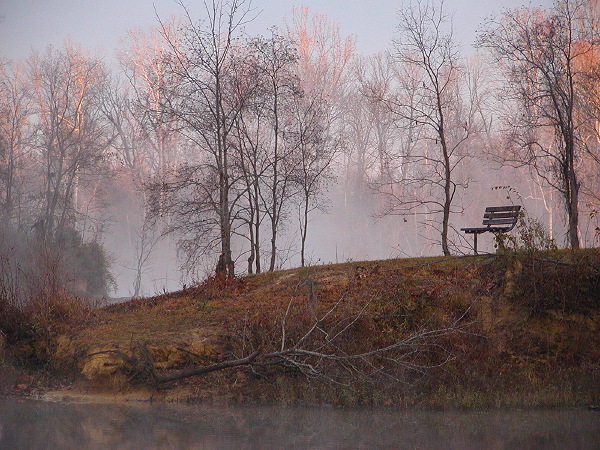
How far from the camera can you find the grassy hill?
977 centimetres

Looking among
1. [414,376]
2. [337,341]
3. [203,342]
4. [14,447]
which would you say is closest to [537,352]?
[414,376]

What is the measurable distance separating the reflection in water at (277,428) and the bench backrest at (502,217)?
5.36 metres

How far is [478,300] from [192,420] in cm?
539

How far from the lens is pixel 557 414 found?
9.08 meters

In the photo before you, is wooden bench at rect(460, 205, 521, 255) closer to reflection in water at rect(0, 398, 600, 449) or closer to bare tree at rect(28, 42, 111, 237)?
reflection in water at rect(0, 398, 600, 449)

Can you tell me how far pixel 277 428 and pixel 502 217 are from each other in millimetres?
8264

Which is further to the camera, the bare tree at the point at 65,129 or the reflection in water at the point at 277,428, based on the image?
the bare tree at the point at 65,129

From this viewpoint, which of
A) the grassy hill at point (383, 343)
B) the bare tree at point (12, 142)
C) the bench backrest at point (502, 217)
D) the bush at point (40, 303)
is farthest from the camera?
the bare tree at point (12, 142)

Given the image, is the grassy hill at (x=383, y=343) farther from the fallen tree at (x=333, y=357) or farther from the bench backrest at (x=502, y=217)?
the bench backrest at (x=502, y=217)

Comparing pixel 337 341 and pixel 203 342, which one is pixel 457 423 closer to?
pixel 337 341

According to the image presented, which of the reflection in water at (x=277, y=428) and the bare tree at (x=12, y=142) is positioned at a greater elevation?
the bare tree at (x=12, y=142)

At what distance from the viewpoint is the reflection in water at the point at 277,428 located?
783cm

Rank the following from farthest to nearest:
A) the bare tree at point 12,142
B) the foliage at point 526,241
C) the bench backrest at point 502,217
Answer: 1. the bare tree at point 12,142
2. the bench backrest at point 502,217
3. the foliage at point 526,241

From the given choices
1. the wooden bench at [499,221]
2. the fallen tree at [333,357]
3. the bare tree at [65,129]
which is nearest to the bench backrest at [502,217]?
the wooden bench at [499,221]
